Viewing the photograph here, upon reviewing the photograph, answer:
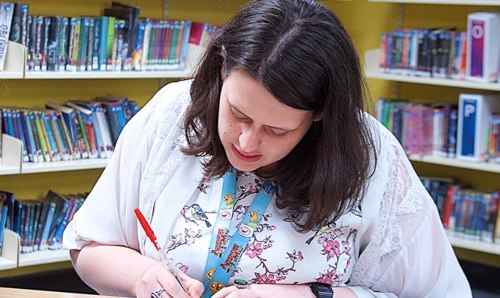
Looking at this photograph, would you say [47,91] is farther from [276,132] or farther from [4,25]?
[276,132]

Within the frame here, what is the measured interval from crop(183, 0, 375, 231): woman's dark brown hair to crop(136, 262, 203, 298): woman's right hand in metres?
0.23

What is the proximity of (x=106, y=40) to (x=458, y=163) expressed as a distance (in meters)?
1.75

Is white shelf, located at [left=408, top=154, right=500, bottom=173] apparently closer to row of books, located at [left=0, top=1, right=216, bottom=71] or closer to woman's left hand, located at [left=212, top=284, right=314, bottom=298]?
row of books, located at [left=0, top=1, right=216, bottom=71]

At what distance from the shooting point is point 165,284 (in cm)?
156

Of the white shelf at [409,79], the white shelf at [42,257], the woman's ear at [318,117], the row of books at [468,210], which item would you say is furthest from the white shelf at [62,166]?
the woman's ear at [318,117]

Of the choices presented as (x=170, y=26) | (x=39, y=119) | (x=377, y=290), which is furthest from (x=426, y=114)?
(x=377, y=290)

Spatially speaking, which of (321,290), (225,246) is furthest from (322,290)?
(225,246)

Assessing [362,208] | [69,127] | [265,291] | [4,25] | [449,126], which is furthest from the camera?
[449,126]

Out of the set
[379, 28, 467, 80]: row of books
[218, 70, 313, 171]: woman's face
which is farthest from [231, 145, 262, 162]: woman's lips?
[379, 28, 467, 80]: row of books

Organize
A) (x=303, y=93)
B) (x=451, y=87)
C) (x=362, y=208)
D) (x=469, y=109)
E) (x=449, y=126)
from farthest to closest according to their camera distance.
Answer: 1. (x=451, y=87)
2. (x=449, y=126)
3. (x=469, y=109)
4. (x=362, y=208)
5. (x=303, y=93)

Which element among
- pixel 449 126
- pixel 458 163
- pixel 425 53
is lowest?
pixel 458 163

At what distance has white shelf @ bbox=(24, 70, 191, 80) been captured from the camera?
3643 millimetres

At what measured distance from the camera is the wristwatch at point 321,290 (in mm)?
1651

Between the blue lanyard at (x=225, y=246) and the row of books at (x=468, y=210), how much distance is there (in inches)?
104
